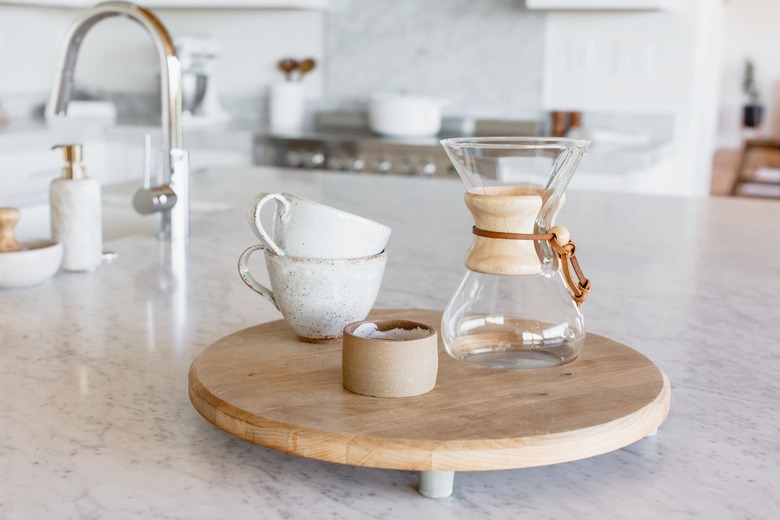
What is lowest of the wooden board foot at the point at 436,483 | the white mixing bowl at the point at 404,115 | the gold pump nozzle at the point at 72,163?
the wooden board foot at the point at 436,483

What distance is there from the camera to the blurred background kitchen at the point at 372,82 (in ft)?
12.1

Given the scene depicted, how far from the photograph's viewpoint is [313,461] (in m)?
0.74

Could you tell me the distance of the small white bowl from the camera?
1215 mm

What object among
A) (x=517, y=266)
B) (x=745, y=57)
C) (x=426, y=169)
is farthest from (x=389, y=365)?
(x=745, y=57)

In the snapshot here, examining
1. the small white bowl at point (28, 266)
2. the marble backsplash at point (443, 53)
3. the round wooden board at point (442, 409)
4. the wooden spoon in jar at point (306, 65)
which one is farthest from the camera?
the wooden spoon in jar at point (306, 65)

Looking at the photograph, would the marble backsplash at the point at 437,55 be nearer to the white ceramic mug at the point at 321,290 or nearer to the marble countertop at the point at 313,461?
the marble countertop at the point at 313,461

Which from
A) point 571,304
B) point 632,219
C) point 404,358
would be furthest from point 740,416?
point 632,219

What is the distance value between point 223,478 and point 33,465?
0.14 meters

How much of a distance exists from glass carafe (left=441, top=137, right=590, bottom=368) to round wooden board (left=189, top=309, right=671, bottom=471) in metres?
0.03

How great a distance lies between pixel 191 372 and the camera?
81cm

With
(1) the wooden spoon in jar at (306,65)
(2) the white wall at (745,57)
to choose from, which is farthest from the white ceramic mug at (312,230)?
(2) the white wall at (745,57)

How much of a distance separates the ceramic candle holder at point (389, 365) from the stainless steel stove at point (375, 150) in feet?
9.24

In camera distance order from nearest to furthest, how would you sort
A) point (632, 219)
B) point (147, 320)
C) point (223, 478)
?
1. point (223, 478)
2. point (147, 320)
3. point (632, 219)

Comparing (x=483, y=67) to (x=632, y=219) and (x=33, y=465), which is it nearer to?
(x=632, y=219)
